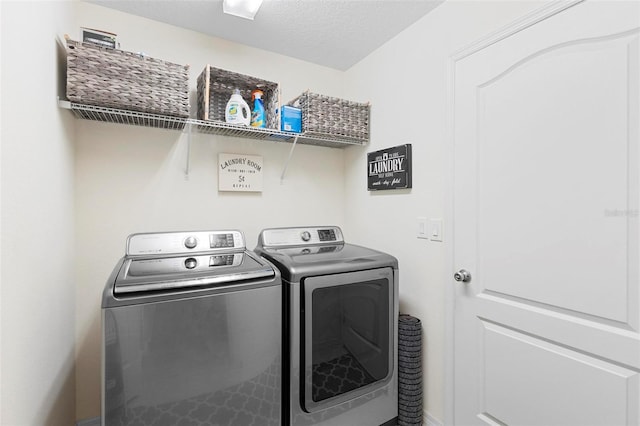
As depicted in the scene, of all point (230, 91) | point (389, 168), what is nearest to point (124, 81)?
point (230, 91)

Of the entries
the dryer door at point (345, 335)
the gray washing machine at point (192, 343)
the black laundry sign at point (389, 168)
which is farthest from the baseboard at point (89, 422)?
the black laundry sign at point (389, 168)

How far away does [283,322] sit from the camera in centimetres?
148

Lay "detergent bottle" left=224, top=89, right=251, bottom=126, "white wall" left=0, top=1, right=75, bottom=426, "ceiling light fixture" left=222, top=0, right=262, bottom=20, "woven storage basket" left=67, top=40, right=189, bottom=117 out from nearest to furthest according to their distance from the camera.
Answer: "white wall" left=0, top=1, right=75, bottom=426
"woven storage basket" left=67, top=40, right=189, bottom=117
"ceiling light fixture" left=222, top=0, right=262, bottom=20
"detergent bottle" left=224, top=89, right=251, bottom=126

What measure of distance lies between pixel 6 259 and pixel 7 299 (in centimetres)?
12

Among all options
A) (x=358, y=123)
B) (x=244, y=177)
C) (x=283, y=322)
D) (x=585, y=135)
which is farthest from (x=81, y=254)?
(x=585, y=135)

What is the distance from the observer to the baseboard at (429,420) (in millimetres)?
1729

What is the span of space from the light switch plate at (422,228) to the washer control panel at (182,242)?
1.09m

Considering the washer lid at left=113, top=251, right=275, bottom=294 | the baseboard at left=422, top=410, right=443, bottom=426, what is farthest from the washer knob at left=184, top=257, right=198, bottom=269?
the baseboard at left=422, top=410, right=443, bottom=426

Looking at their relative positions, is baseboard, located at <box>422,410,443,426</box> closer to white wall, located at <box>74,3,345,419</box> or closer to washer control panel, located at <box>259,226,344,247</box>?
washer control panel, located at <box>259,226,344,247</box>

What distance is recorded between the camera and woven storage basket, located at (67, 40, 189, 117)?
1370mm

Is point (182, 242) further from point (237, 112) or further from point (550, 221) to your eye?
point (550, 221)

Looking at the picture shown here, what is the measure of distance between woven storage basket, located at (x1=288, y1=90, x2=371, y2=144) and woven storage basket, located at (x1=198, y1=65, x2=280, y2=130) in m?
Answer: 0.18

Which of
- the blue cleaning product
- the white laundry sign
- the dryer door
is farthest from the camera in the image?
the white laundry sign

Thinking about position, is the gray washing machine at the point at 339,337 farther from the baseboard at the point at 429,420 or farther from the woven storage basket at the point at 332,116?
the woven storage basket at the point at 332,116
